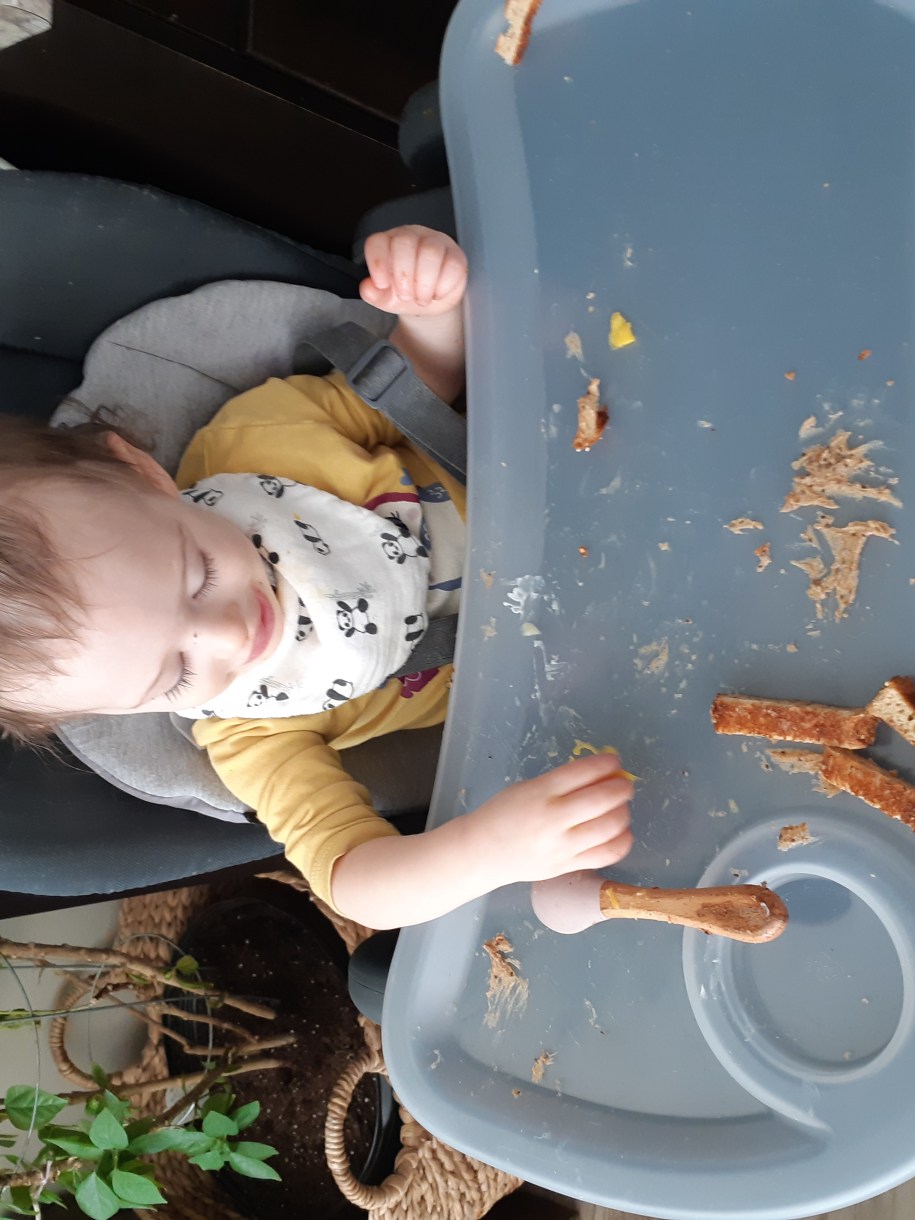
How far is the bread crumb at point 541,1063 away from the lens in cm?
68

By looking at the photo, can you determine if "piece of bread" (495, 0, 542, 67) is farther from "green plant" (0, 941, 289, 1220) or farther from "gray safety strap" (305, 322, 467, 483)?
"green plant" (0, 941, 289, 1220)

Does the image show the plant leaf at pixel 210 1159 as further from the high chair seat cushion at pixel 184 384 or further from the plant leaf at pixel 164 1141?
the high chair seat cushion at pixel 184 384

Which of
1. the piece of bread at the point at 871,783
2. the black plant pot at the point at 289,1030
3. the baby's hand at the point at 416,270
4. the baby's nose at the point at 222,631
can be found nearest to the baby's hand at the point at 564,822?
the piece of bread at the point at 871,783

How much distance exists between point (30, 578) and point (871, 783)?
0.54m

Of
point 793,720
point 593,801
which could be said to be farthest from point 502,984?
point 793,720

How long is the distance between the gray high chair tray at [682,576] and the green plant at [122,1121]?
28 centimetres

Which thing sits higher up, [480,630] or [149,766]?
[480,630]

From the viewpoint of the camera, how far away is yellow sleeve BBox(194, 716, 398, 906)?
2.55 ft

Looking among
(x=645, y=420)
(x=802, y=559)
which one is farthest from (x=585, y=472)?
(x=802, y=559)

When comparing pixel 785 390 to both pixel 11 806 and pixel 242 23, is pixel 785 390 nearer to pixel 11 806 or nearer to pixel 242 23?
pixel 11 806

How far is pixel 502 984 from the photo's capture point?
692mm

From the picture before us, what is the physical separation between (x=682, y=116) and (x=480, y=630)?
0.37m

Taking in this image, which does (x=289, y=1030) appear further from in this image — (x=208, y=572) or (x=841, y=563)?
(x=841, y=563)

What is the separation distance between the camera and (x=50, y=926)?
1.19 meters
